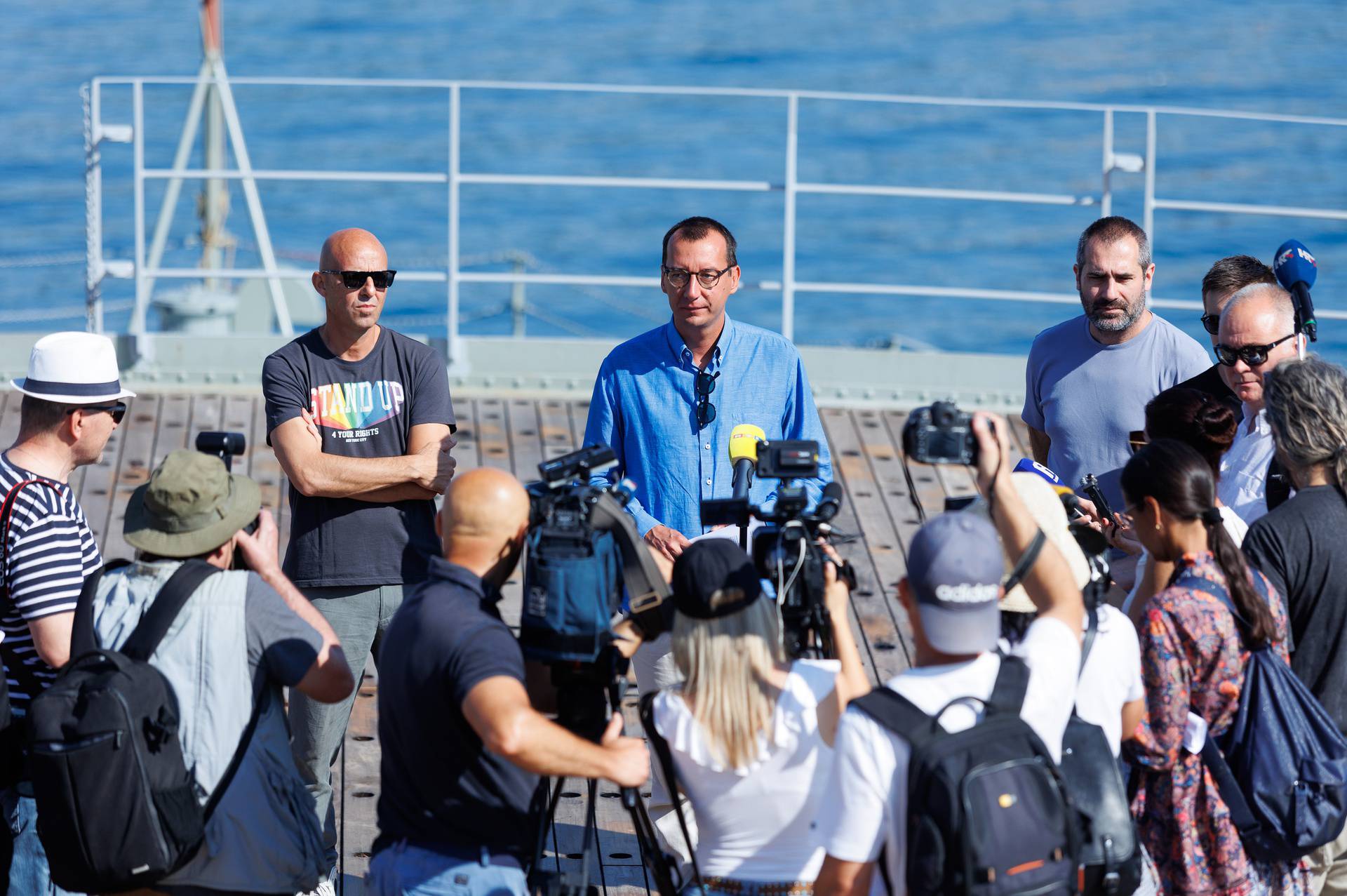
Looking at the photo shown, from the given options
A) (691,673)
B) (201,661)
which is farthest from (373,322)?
(691,673)

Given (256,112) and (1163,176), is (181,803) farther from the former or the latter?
(256,112)

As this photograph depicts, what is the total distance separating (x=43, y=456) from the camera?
11.4 ft

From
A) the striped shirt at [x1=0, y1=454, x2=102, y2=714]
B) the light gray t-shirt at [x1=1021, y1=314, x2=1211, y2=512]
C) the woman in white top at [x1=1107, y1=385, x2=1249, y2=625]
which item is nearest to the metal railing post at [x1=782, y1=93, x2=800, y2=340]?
the light gray t-shirt at [x1=1021, y1=314, x2=1211, y2=512]

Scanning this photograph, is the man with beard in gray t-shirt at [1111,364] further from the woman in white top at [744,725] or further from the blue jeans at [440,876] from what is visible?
the blue jeans at [440,876]

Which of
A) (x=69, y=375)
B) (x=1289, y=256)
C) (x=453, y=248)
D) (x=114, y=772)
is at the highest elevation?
(x=1289, y=256)

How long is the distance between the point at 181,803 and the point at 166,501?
0.60 metres

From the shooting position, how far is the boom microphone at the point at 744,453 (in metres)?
3.66

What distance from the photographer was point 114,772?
297 centimetres

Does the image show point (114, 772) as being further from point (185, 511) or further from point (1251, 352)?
point (1251, 352)

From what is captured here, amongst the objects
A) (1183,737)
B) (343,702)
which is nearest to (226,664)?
(343,702)

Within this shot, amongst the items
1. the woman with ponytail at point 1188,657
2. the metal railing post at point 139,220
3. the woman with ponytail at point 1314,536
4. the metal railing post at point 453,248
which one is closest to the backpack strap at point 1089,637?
the woman with ponytail at point 1188,657

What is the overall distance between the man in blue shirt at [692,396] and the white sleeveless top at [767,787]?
1367mm

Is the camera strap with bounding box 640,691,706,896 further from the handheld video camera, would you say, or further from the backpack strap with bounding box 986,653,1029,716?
the backpack strap with bounding box 986,653,1029,716

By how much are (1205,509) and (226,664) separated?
6.52 ft
